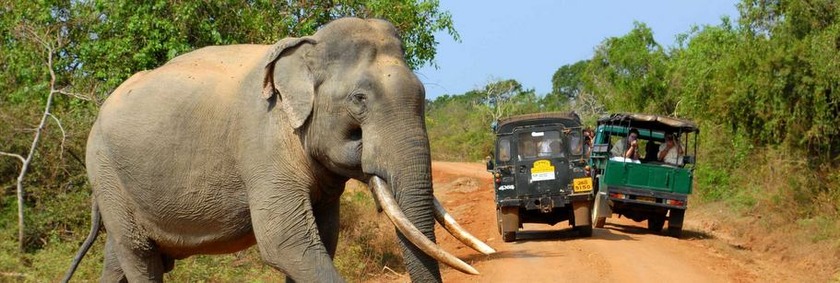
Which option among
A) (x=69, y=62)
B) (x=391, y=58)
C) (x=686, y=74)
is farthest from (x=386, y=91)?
(x=686, y=74)

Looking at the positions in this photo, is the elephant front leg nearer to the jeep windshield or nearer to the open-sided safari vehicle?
the jeep windshield

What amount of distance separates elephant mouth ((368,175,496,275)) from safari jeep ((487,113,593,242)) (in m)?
13.8

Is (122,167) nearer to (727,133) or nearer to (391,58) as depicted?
(391,58)

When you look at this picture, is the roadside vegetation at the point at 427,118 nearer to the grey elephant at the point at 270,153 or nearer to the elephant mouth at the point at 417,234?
the grey elephant at the point at 270,153

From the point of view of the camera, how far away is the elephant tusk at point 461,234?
622 cm

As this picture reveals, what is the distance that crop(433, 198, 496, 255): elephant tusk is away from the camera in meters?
6.22

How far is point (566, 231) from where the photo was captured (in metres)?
22.3

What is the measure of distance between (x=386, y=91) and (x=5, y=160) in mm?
9329

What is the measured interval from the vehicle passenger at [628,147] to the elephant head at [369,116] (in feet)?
49.1

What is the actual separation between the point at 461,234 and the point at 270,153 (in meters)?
1.36

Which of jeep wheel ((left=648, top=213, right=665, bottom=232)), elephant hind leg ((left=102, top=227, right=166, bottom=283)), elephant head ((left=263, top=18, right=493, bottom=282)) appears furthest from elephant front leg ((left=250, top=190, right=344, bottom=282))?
jeep wheel ((left=648, top=213, right=665, bottom=232))

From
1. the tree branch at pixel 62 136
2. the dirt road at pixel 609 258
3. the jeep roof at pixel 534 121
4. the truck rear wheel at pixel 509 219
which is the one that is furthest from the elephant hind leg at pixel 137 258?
the jeep roof at pixel 534 121

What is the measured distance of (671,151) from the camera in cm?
2186

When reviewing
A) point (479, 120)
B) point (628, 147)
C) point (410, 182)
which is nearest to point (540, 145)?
point (628, 147)
